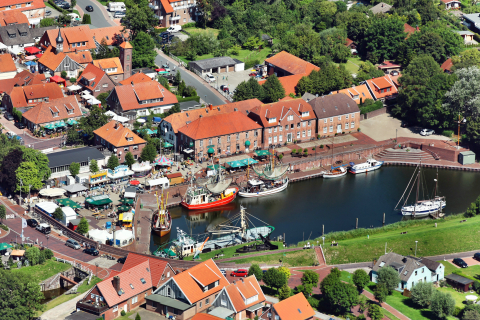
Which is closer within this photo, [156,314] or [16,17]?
[156,314]

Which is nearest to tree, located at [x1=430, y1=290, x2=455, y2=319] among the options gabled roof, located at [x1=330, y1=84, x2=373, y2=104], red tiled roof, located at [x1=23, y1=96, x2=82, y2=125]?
gabled roof, located at [x1=330, y1=84, x2=373, y2=104]

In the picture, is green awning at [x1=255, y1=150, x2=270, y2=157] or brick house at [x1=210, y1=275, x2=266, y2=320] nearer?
brick house at [x1=210, y1=275, x2=266, y2=320]

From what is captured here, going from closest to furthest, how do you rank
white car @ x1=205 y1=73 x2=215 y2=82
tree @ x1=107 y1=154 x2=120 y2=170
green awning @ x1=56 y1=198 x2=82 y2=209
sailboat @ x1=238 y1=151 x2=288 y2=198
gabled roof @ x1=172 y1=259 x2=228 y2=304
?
gabled roof @ x1=172 y1=259 x2=228 y2=304 → green awning @ x1=56 y1=198 x2=82 y2=209 → tree @ x1=107 y1=154 x2=120 y2=170 → sailboat @ x1=238 y1=151 x2=288 y2=198 → white car @ x1=205 y1=73 x2=215 y2=82

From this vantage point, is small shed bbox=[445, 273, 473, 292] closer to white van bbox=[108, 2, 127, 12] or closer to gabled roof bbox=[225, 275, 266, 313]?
gabled roof bbox=[225, 275, 266, 313]

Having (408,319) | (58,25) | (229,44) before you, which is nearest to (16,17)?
(58,25)

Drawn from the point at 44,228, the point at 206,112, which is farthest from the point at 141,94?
the point at 44,228

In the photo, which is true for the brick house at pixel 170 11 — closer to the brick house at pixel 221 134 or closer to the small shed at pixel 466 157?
the brick house at pixel 221 134

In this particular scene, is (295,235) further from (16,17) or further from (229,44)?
(16,17)
